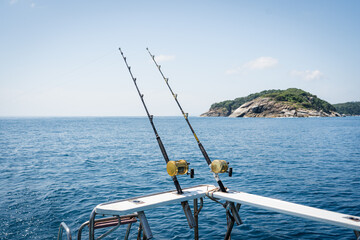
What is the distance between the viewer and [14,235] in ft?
29.5

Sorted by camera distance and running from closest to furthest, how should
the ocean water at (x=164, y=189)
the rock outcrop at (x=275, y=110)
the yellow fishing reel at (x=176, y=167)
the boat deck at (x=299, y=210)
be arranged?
the boat deck at (x=299, y=210) → the yellow fishing reel at (x=176, y=167) → the ocean water at (x=164, y=189) → the rock outcrop at (x=275, y=110)

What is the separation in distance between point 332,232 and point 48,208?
1106 cm

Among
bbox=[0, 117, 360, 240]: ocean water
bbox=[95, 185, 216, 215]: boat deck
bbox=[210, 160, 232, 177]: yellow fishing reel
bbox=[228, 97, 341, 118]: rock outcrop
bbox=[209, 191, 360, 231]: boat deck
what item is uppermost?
bbox=[228, 97, 341, 118]: rock outcrop

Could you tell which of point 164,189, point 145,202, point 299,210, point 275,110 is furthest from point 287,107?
point 145,202

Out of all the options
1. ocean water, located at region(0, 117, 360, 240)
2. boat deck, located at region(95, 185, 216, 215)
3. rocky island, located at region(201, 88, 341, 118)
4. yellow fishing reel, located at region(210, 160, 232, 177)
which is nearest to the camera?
boat deck, located at region(95, 185, 216, 215)

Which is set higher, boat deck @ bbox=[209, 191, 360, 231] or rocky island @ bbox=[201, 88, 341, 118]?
rocky island @ bbox=[201, 88, 341, 118]

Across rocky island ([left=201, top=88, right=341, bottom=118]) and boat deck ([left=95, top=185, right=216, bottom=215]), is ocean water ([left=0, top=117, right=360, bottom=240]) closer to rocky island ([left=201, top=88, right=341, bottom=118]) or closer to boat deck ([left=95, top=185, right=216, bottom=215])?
boat deck ([left=95, top=185, right=216, bottom=215])

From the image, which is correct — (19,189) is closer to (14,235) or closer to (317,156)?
(14,235)

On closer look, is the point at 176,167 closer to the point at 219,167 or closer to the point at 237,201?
the point at 219,167

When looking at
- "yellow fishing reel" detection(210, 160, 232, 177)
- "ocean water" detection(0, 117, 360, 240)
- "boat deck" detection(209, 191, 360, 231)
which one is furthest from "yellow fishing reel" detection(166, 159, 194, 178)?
"ocean water" detection(0, 117, 360, 240)

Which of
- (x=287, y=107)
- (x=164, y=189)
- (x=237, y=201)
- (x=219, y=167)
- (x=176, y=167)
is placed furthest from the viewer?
(x=287, y=107)

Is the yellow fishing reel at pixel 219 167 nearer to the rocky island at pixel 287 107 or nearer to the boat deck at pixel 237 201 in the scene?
the boat deck at pixel 237 201

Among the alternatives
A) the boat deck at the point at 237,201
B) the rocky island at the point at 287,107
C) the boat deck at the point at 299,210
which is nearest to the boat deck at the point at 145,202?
the boat deck at the point at 237,201

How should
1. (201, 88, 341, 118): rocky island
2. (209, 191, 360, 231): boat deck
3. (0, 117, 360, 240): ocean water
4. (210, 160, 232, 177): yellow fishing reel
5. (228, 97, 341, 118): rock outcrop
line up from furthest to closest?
(201, 88, 341, 118): rocky island → (228, 97, 341, 118): rock outcrop → (0, 117, 360, 240): ocean water → (210, 160, 232, 177): yellow fishing reel → (209, 191, 360, 231): boat deck
